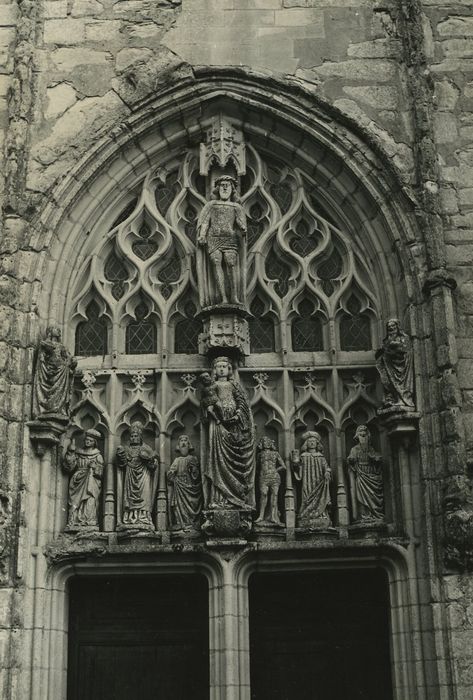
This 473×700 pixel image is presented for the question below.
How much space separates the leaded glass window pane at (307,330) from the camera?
396 inches

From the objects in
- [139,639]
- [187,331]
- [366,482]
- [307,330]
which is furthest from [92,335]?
[366,482]

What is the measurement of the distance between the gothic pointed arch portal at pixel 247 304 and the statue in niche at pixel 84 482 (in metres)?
0.12

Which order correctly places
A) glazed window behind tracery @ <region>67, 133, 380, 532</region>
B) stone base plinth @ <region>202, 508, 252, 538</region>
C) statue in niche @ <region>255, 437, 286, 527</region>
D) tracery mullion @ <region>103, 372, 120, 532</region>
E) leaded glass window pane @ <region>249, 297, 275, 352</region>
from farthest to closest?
leaded glass window pane @ <region>249, 297, 275, 352</region>, glazed window behind tracery @ <region>67, 133, 380, 532</region>, tracery mullion @ <region>103, 372, 120, 532</region>, statue in niche @ <region>255, 437, 286, 527</region>, stone base plinth @ <region>202, 508, 252, 538</region>

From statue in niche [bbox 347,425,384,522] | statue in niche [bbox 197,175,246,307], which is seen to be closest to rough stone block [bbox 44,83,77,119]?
statue in niche [bbox 197,175,246,307]

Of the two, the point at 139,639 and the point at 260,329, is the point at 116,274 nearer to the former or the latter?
the point at 260,329

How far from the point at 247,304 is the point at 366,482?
2.17 meters

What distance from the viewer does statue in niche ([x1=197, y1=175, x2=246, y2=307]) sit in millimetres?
9797

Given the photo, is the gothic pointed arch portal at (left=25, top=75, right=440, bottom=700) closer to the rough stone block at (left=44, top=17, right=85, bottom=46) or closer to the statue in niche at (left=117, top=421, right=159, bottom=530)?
the statue in niche at (left=117, top=421, right=159, bottom=530)

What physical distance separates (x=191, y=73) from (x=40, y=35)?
1688 millimetres

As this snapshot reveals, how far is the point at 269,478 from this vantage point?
931cm

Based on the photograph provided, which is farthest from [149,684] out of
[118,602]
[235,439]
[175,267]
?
[175,267]

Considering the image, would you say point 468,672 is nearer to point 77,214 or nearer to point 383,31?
point 77,214

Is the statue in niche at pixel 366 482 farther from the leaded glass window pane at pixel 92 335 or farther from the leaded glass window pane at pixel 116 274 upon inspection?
the leaded glass window pane at pixel 116 274

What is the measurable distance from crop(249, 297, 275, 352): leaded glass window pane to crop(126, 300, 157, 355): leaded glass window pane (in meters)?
1.02
